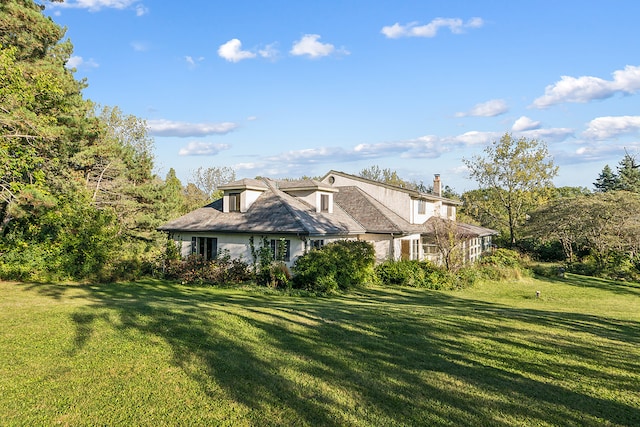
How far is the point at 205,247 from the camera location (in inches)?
1003

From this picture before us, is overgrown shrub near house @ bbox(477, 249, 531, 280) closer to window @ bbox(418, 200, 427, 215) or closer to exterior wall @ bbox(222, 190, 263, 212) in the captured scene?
window @ bbox(418, 200, 427, 215)

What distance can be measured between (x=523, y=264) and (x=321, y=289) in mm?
22410

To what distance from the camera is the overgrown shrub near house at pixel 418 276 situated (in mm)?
23531

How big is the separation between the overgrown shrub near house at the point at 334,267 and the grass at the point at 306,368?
7665 millimetres

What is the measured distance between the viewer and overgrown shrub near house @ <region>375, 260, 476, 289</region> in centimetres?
2353

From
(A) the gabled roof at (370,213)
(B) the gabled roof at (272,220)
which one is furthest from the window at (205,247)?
(A) the gabled roof at (370,213)

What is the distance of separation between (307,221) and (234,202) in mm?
5485

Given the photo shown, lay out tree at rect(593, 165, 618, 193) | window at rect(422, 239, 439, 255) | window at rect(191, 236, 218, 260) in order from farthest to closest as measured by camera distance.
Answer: tree at rect(593, 165, 618, 193) → window at rect(422, 239, 439, 255) → window at rect(191, 236, 218, 260)

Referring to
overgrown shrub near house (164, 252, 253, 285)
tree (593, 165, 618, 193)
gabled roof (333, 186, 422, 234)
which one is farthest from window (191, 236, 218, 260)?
tree (593, 165, 618, 193)

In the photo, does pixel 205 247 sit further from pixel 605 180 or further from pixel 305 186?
pixel 605 180

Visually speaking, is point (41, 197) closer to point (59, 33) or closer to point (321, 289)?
point (59, 33)

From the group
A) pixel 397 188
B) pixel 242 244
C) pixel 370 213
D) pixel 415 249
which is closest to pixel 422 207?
pixel 397 188

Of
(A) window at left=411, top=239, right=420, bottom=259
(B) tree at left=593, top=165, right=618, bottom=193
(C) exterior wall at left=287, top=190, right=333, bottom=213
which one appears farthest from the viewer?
(B) tree at left=593, top=165, right=618, bottom=193

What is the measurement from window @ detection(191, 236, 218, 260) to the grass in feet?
42.2
